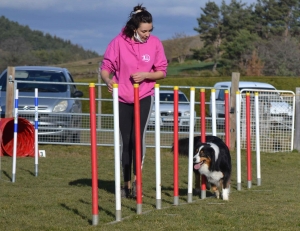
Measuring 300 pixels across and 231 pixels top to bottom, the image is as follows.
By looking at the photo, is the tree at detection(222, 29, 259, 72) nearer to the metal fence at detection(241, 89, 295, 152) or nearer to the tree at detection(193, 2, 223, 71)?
the tree at detection(193, 2, 223, 71)

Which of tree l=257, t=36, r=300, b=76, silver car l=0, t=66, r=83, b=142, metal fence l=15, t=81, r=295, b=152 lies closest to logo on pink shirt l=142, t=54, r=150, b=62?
metal fence l=15, t=81, r=295, b=152

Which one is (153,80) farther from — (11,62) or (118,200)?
(11,62)

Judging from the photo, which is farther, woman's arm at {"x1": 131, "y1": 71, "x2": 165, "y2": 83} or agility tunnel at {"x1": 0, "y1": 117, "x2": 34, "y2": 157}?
agility tunnel at {"x1": 0, "y1": 117, "x2": 34, "y2": 157}

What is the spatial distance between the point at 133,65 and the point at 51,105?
25.2 feet

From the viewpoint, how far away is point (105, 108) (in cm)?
2380

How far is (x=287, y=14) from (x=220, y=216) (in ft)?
168

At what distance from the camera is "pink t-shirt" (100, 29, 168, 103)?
6551 mm

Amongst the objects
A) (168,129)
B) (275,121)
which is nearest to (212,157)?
(168,129)

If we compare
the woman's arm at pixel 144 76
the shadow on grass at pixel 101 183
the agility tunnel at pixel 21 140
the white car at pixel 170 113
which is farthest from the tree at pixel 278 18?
the woman's arm at pixel 144 76

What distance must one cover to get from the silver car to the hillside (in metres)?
23.1

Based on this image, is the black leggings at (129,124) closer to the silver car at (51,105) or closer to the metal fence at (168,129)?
the metal fence at (168,129)

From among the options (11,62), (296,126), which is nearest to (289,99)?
(296,126)

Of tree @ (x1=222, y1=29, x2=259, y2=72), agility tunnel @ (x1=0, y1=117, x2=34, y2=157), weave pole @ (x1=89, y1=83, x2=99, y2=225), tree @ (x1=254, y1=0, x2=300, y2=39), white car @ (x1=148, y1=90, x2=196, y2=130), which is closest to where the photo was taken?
weave pole @ (x1=89, y1=83, x2=99, y2=225)

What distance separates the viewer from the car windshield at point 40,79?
14242mm
